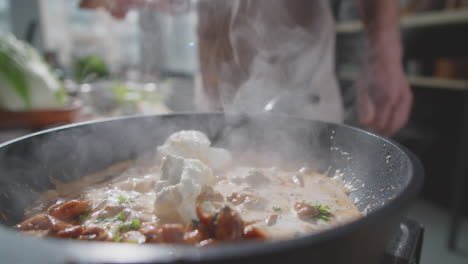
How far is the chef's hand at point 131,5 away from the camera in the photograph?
5.19ft

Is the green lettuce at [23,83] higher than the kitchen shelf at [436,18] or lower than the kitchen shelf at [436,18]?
lower

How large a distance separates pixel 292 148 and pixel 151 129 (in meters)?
0.65

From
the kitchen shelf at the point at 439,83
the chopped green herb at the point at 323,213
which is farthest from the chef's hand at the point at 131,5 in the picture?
the kitchen shelf at the point at 439,83

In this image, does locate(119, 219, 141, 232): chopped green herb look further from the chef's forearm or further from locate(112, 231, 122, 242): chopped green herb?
the chef's forearm

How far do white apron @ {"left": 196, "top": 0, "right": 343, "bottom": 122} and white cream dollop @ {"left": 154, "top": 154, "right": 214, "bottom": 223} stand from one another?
55 cm

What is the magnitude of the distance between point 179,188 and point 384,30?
5.37ft

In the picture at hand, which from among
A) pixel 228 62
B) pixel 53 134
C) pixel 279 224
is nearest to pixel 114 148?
pixel 53 134

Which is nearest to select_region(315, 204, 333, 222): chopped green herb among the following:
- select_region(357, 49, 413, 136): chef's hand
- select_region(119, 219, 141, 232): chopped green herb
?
select_region(119, 219, 141, 232): chopped green herb

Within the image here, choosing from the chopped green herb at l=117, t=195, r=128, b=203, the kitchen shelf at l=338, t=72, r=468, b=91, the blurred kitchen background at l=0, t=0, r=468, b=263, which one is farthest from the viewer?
the kitchen shelf at l=338, t=72, r=468, b=91

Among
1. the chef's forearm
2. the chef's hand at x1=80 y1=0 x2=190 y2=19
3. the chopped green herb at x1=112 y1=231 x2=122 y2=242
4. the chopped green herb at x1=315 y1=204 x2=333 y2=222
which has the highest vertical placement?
the chef's hand at x1=80 y1=0 x2=190 y2=19

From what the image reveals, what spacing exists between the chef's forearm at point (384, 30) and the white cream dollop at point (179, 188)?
1416 mm

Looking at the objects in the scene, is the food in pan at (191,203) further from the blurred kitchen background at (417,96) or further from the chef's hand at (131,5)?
the blurred kitchen background at (417,96)

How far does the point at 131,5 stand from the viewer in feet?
5.30

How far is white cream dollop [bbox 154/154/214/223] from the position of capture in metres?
0.87
